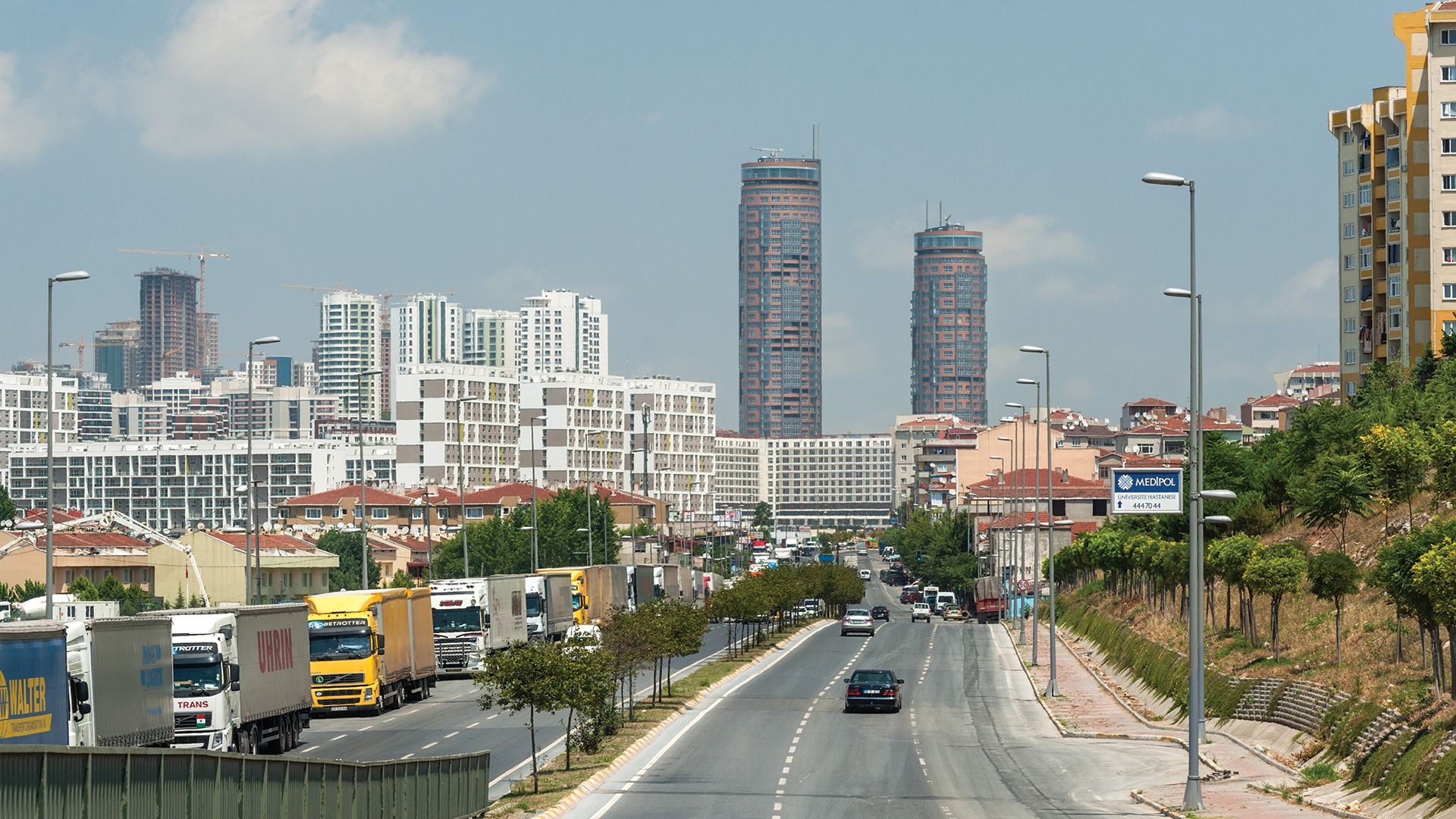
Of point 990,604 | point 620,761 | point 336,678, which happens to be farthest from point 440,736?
point 990,604

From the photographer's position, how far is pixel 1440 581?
98.8 ft

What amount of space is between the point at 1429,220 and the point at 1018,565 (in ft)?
126

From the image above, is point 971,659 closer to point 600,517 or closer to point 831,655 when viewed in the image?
point 831,655

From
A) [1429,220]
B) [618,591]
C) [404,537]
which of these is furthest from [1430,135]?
[404,537]

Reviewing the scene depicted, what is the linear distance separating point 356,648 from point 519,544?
91685 mm

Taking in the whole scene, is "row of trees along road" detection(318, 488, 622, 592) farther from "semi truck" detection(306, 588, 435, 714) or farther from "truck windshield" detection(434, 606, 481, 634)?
"semi truck" detection(306, 588, 435, 714)

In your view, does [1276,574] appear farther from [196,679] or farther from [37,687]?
[37,687]

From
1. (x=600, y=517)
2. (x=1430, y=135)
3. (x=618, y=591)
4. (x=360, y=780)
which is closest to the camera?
(x=360, y=780)

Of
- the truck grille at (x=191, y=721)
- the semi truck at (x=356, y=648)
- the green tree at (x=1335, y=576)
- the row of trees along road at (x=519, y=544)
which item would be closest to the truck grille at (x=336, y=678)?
the semi truck at (x=356, y=648)

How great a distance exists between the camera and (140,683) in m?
31.8

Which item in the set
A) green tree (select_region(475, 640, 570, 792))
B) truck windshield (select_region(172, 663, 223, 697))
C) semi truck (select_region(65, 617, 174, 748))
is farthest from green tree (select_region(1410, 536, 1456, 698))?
truck windshield (select_region(172, 663, 223, 697))

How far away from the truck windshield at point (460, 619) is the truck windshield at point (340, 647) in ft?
39.1

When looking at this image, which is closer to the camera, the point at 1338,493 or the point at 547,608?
the point at 1338,493

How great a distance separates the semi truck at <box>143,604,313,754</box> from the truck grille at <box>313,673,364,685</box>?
7.33 metres
